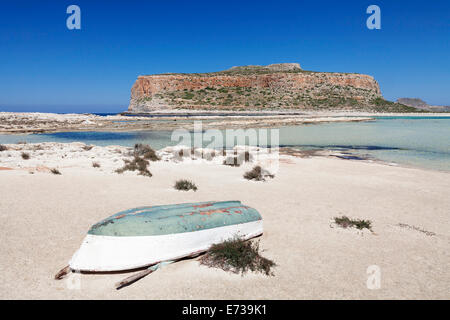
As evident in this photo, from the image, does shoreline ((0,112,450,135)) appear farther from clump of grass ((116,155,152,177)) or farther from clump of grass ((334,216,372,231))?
clump of grass ((334,216,372,231))

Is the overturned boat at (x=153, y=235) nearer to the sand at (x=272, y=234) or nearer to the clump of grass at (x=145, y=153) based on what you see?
the sand at (x=272, y=234)

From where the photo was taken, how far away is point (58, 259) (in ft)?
15.7

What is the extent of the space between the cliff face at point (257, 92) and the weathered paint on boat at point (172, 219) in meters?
89.4

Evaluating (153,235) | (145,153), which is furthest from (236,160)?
(153,235)

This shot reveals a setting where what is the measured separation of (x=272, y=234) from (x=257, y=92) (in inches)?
4046

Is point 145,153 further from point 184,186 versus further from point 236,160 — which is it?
point 184,186

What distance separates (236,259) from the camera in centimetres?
466

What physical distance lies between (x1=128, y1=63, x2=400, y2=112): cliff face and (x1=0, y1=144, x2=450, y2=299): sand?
84157 millimetres

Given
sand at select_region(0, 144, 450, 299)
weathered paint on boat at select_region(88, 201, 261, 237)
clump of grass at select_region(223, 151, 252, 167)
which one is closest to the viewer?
sand at select_region(0, 144, 450, 299)

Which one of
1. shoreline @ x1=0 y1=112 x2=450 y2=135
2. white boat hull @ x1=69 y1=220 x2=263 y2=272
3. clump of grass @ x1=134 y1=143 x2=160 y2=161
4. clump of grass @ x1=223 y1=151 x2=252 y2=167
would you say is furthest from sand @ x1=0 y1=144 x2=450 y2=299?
shoreline @ x1=0 y1=112 x2=450 y2=135

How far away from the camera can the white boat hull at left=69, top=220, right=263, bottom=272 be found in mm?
4176
